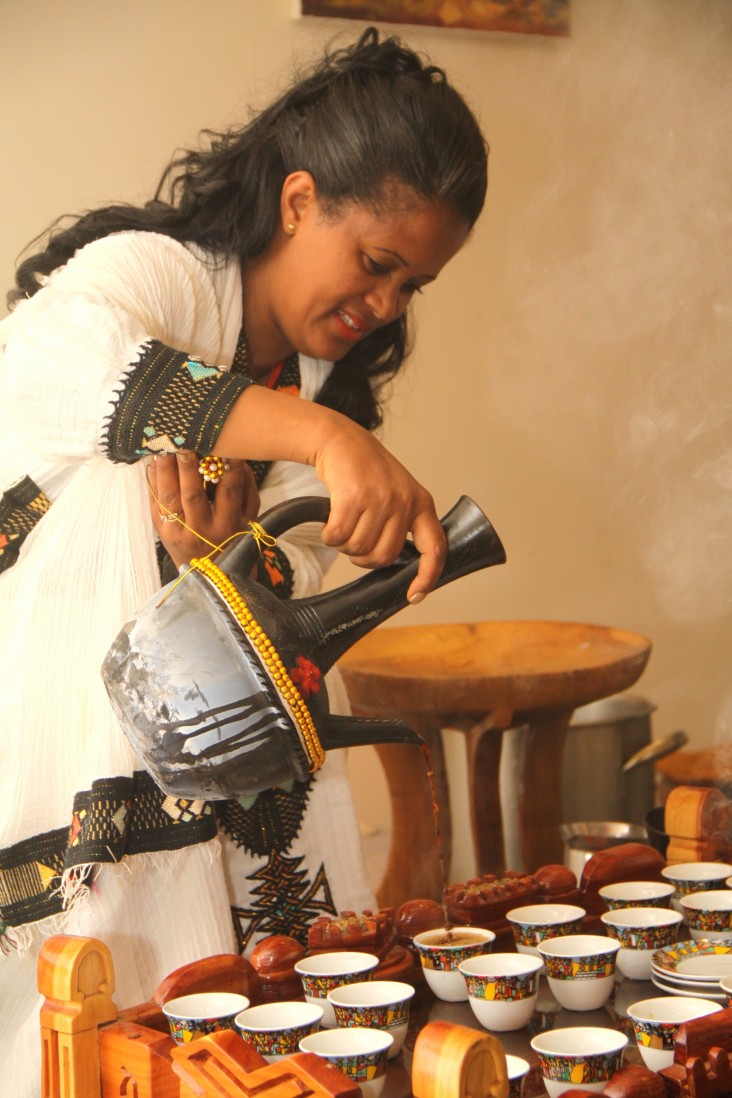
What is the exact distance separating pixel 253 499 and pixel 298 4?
2163mm

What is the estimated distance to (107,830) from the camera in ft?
3.60

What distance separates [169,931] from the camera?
1.17m

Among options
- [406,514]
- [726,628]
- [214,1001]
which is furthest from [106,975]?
[726,628]

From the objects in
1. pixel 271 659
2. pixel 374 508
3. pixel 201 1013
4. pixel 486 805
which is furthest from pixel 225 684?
pixel 486 805

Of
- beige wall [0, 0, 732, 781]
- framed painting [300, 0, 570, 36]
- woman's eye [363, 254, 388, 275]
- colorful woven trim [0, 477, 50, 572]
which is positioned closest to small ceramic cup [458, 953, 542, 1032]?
colorful woven trim [0, 477, 50, 572]

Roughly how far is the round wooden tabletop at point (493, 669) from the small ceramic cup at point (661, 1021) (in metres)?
1.14

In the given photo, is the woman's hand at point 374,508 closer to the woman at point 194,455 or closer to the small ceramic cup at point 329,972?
the woman at point 194,455

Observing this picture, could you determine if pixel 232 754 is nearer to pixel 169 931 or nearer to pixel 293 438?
pixel 293 438

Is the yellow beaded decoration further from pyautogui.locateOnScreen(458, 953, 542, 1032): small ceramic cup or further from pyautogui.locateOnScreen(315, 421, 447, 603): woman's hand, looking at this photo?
pyautogui.locateOnScreen(458, 953, 542, 1032): small ceramic cup

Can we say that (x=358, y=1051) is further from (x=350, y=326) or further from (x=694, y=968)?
(x=350, y=326)

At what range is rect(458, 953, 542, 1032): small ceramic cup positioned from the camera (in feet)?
3.01

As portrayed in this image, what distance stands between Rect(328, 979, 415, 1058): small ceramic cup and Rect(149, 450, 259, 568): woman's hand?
0.42m

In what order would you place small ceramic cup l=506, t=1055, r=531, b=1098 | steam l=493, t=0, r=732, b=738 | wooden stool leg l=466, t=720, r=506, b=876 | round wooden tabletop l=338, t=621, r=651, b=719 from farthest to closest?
steam l=493, t=0, r=732, b=738 < wooden stool leg l=466, t=720, r=506, b=876 < round wooden tabletop l=338, t=621, r=651, b=719 < small ceramic cup l=506, t=1055, r=531, b=1098

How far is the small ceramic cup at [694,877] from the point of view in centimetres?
123
